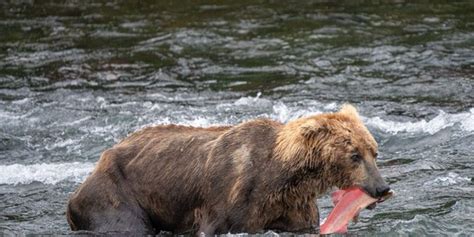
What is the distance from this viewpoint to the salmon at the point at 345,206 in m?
7.14

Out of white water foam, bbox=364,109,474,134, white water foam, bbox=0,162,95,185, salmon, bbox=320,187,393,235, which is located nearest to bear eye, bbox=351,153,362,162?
salmon, bbox=320,187,393,235

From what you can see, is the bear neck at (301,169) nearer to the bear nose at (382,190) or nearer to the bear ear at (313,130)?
the bear ear at (313,130)

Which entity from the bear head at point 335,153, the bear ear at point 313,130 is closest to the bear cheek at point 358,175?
the bear head at point 335,153

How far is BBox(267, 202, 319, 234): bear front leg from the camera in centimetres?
732

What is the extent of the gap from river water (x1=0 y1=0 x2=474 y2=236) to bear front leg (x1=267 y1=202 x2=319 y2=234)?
0.50 meters

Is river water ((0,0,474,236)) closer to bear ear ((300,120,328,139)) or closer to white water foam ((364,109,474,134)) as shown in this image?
white water foam ((364,109,474,134))

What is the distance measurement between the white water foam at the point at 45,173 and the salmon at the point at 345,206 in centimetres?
305

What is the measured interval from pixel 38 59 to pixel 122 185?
792cm

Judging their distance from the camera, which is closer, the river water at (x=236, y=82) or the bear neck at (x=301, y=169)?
the bear neck at (x=301, y=169)

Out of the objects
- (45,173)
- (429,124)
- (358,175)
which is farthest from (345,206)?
(429,124)

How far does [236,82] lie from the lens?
13625 millimetres

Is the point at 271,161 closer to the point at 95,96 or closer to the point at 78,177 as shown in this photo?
the point at 78,177

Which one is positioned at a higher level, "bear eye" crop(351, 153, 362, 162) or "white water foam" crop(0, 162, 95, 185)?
"bear eye" crop(351, 153, 362, 162)

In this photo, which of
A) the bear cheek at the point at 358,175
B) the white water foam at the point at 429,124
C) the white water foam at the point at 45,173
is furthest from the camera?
the white water foam at the point at 429,124
